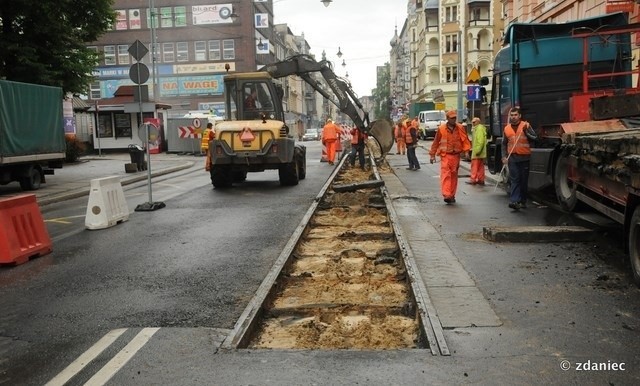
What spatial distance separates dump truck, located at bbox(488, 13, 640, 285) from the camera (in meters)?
8.80

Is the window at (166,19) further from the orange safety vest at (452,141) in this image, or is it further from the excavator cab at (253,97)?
the orange safety vest at (452,141)

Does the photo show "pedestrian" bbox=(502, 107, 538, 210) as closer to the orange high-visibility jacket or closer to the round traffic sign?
the orange high-visibility jacket

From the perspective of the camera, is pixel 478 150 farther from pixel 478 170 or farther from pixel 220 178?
pixel 220 178

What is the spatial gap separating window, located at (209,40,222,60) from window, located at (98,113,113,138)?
30297 millimetres

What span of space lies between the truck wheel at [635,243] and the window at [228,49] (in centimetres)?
6227

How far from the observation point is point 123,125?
123 feet

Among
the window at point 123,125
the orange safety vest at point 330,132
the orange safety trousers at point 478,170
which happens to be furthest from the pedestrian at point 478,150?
the window at point 123,125

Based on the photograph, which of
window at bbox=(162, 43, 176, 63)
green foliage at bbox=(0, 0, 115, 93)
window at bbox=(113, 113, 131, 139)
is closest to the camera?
green foliage at bbox=(0, 0, 115, 93)

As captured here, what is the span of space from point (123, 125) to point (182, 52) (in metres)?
30.4

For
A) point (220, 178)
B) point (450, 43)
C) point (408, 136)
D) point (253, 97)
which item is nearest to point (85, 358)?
point (220, 178)

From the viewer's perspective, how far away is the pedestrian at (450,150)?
1213 cm

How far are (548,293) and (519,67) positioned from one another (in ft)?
26.1

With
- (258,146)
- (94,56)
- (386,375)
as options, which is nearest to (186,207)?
(258,146)

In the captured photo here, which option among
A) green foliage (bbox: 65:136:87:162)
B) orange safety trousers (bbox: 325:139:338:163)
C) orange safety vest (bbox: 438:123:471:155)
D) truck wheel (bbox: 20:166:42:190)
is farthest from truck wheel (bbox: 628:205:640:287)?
green foliage (bbox: 65:136:87:162)
